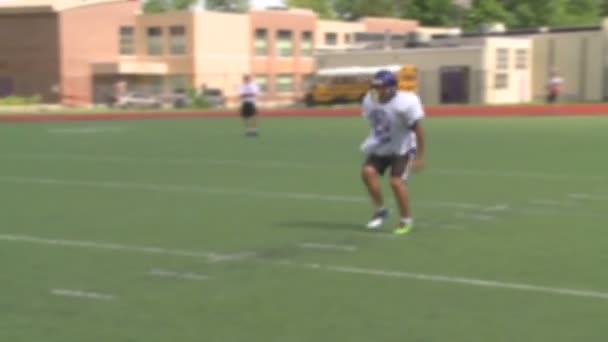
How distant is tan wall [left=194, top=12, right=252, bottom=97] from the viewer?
219 ft

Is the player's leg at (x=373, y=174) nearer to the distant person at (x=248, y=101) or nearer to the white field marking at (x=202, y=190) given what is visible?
the white field marking at (x=202, y=190)

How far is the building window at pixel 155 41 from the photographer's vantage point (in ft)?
226

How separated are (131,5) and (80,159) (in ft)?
170

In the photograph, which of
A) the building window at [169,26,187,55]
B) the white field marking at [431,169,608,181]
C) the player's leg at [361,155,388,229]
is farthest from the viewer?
the building window at [169,26,187,55]

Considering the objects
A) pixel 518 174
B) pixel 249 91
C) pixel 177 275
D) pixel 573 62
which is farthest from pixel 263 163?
pixel 573 62

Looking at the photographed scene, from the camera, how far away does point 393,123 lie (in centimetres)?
951

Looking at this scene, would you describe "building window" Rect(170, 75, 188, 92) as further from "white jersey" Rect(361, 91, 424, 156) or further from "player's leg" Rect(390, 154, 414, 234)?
"player's leg" Rect(390, 154, 414, 234)

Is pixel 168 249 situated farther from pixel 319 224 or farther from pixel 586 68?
pixel 586 68

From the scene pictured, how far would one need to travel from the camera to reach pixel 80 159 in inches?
739

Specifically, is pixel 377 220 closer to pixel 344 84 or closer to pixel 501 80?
pixel 344 84

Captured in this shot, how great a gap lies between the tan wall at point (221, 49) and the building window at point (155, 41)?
11.4 ft

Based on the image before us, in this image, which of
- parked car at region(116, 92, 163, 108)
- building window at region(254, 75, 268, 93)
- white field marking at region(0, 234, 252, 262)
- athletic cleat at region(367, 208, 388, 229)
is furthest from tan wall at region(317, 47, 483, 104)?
white field marking at region(0, 234, 252, 262)

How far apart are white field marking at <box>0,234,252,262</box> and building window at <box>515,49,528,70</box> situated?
50317mm

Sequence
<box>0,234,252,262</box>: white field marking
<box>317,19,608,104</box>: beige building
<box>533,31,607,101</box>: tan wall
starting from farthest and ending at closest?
<box>533,31,607,101</box>: tan wall, <box>317,19,608,104</box>: beige building, <box>0,234,252,262</box>: white field marking
